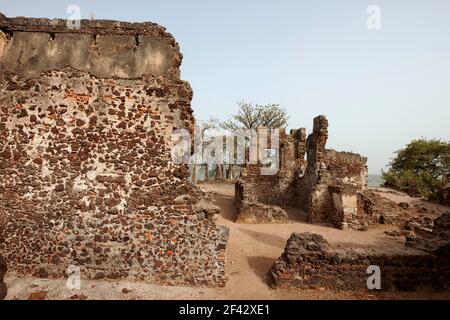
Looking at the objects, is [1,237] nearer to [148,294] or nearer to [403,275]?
[148,294]

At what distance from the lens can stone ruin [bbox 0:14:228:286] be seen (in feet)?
20.5

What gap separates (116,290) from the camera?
229 inches

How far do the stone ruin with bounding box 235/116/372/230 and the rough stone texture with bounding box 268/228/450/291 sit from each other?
6867mm

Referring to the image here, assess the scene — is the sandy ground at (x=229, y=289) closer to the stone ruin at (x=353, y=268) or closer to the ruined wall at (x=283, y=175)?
the stone ruin at (x=353, y=268)

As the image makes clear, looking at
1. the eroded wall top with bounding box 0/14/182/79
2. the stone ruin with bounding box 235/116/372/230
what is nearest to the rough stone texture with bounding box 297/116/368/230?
the stone ruin with bounding box 235/116/372/230

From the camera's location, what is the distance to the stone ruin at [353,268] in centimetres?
672

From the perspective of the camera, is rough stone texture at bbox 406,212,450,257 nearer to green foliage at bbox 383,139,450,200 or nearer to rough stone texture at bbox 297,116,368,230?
rough stone texture at bbox 297,116,368,230

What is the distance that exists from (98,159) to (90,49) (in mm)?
2488

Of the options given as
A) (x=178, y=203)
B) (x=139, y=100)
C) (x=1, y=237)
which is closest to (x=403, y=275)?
(x=178, y=203)

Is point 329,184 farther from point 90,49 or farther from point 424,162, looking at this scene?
point 424,162

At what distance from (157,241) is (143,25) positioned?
4809 millimetres

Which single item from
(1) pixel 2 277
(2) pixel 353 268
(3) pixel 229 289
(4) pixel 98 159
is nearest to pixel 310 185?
(2) pixel 353 268
